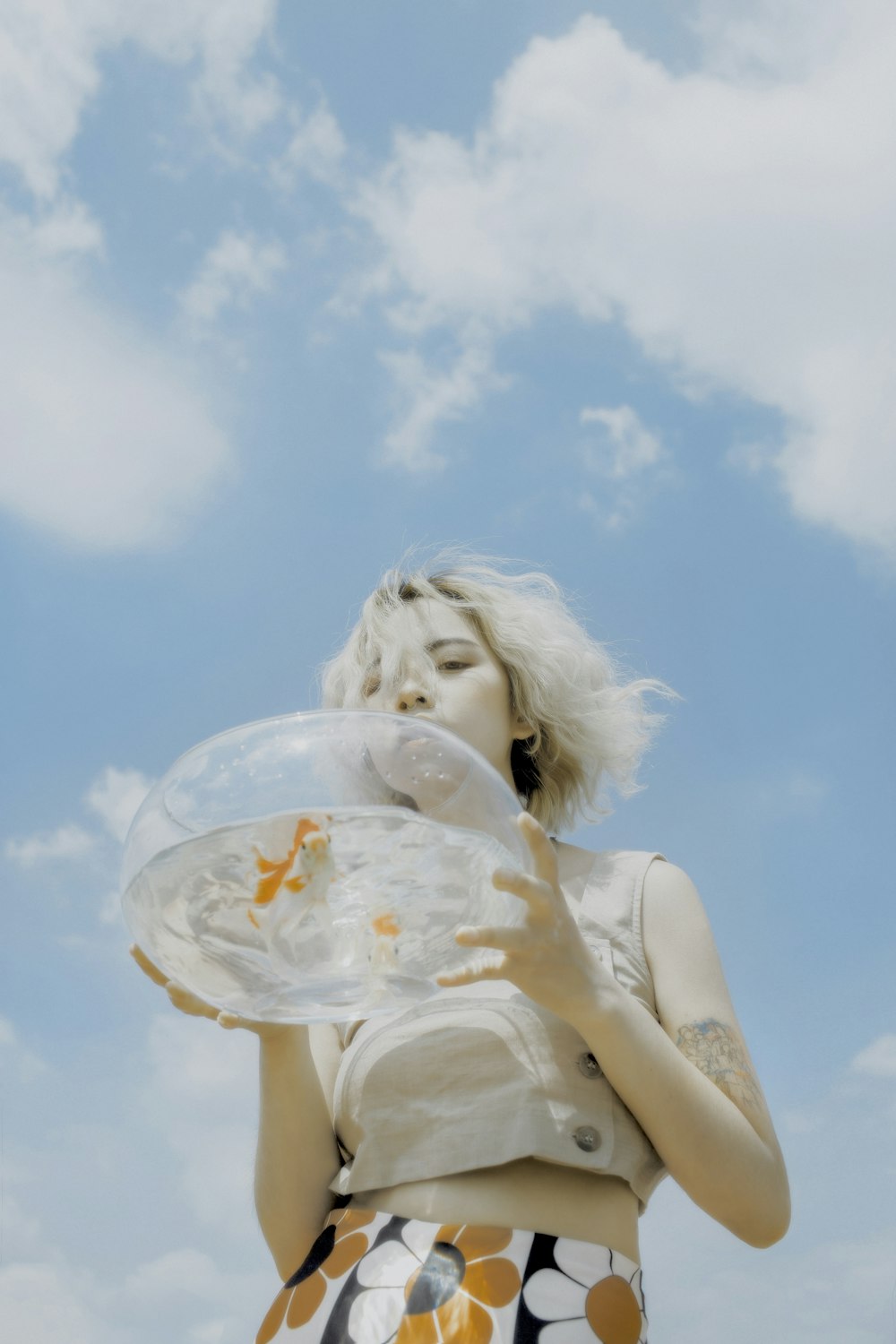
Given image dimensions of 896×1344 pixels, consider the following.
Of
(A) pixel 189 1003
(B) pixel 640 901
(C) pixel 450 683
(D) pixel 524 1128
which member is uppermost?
(C) pixel 450 683

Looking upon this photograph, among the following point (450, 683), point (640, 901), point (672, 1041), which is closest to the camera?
point (672, 1041)

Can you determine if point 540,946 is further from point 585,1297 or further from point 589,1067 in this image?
point 585,1297

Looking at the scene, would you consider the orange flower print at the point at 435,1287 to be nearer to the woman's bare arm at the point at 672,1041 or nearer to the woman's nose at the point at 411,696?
the woman's bare arm at the point at 672,1041

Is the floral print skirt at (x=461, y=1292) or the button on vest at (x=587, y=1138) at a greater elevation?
the button on vest at (x=587, y=1138)

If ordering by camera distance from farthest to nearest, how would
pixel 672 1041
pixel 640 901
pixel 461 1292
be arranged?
pixel 640 901
pixel 672 1041
pixel 461 1292

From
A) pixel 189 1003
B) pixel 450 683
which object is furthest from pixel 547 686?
pixel 189 1003

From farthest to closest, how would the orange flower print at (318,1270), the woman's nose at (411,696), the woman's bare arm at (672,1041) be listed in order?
the woman's nose at (411,696) → the orange flower print at (318,1270) → the woman's bare arm at (672,1041)

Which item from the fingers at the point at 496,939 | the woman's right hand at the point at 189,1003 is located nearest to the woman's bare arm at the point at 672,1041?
the fingers at the point at 496,939

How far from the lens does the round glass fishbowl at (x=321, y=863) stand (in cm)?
168

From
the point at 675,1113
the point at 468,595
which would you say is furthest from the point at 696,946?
the point at 468,595

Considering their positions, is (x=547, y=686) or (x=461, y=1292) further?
(x=547, y=686)

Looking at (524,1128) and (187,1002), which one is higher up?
(187,1002)

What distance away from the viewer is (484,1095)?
2150 millimetres

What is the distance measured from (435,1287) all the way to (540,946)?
630mm
